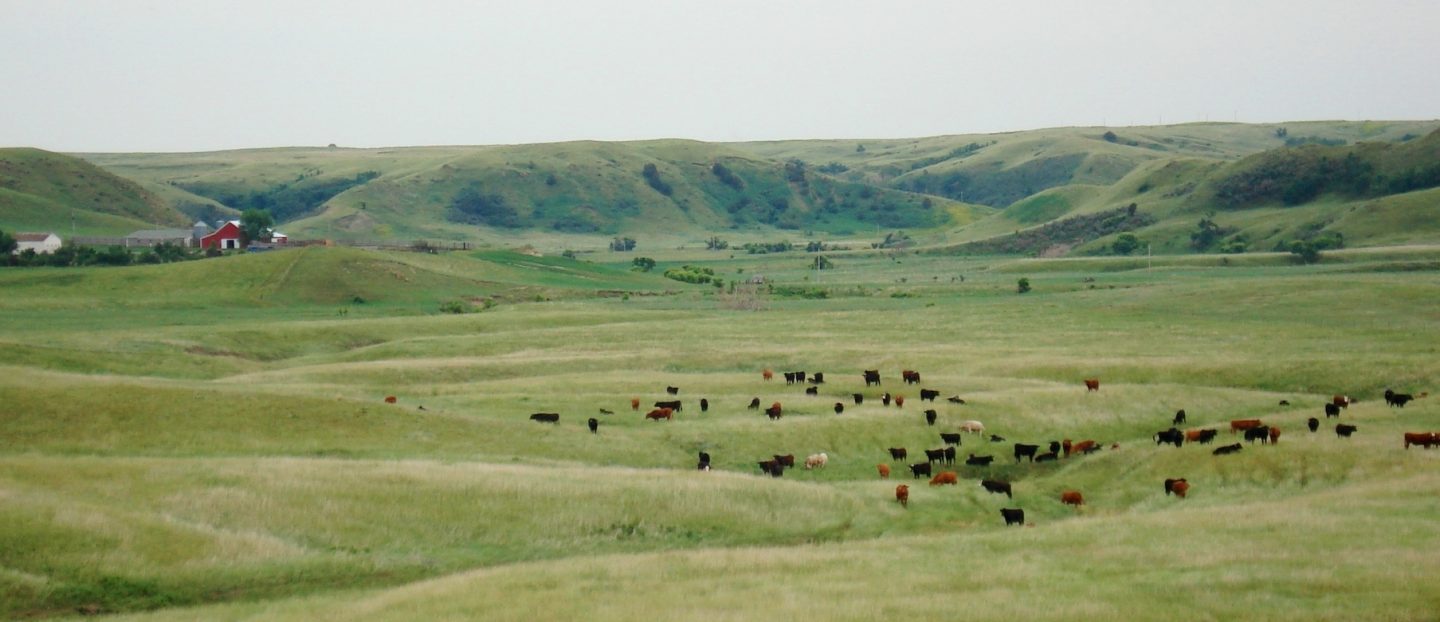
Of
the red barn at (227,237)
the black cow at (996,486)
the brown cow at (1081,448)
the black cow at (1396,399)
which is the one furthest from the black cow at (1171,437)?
the red barn at (227,237)

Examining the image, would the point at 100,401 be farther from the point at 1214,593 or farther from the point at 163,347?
the point at 1214,593

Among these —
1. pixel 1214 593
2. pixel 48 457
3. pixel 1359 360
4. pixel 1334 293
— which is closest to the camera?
pixel 1214 593

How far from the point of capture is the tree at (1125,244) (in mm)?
189750

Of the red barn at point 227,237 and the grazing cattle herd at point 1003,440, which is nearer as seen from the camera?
the grazing cattle herd at point 1003,440

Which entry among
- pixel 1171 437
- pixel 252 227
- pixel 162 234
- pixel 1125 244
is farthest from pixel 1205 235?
pixel 162 234

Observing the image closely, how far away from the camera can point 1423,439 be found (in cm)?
3912

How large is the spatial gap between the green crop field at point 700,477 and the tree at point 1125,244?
98664mm

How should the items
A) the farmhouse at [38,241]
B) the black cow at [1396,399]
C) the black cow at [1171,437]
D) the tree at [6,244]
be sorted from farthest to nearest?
the farmhouse at [38,241]
the tree at [6,244]
the black cow at [1396,399]
the black cow at [1171,437]

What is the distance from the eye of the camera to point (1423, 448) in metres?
38.6

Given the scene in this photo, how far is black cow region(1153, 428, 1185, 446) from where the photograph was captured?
144ft

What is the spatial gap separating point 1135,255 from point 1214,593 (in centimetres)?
17225

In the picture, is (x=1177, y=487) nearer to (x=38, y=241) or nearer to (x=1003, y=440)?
(x=1003, y=440)

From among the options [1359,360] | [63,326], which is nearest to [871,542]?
[1359,360]

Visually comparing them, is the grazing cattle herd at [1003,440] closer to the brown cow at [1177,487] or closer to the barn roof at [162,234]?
the brown cow at [1177,487]
